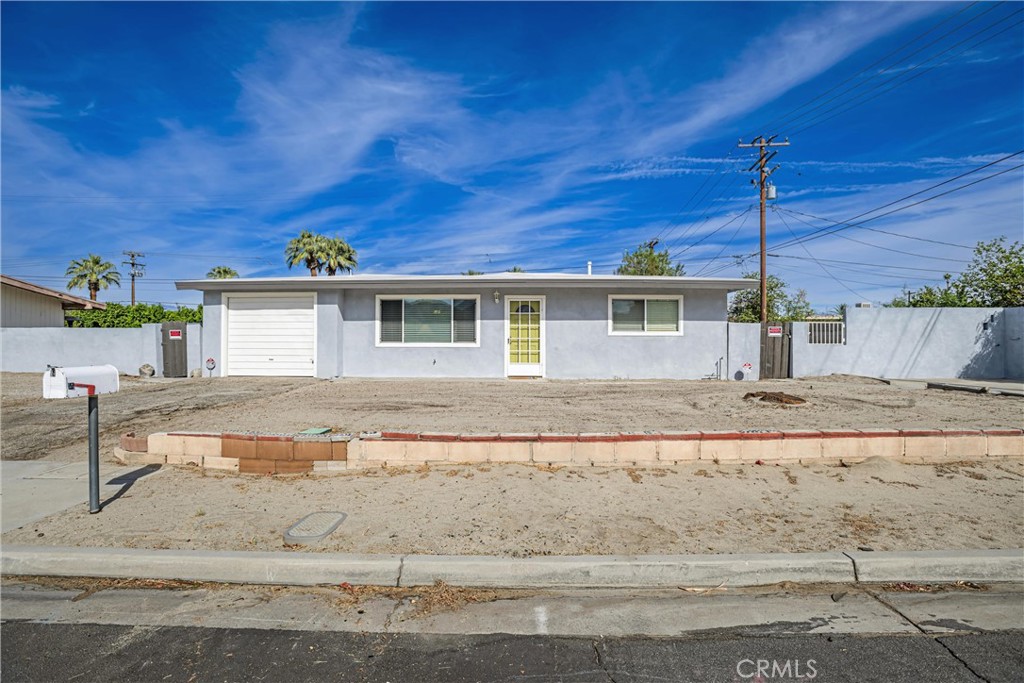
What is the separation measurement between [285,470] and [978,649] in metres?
5.67

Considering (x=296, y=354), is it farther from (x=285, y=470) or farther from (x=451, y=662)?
(x=451, y=662)

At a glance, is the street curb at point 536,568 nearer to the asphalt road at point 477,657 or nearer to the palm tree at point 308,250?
the asphalt road at point 477,657

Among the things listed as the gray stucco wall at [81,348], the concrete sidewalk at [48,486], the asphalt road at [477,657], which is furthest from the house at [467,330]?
the asphalt road at [477,657]

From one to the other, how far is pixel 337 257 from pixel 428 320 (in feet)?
80.1

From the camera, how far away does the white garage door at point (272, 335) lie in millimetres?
14070

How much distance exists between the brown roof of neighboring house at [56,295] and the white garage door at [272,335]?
12312 mm

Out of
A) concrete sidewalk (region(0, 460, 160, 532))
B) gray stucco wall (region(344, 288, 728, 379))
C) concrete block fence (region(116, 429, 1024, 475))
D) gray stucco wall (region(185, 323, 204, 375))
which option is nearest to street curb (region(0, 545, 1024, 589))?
concrete sidewalk (region(0, 460, 160, 532))

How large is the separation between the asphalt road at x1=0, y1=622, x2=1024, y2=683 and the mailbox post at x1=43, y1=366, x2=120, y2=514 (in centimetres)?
165

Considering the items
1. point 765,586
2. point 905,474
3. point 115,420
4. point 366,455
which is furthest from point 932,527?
point 115,420

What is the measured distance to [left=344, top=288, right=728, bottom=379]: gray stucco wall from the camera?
1396cm

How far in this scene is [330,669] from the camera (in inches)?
107

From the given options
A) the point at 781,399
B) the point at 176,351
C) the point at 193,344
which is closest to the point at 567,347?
the point at 781,399

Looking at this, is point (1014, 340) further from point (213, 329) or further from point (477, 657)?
point (213, 329)

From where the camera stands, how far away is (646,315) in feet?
46.5
